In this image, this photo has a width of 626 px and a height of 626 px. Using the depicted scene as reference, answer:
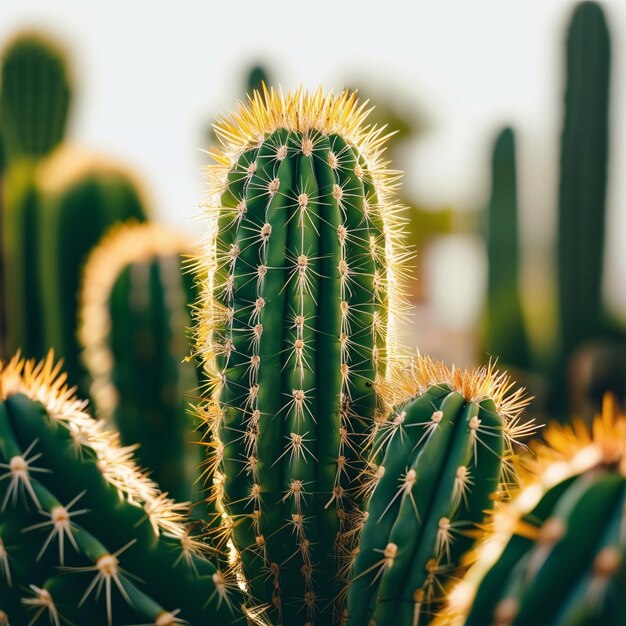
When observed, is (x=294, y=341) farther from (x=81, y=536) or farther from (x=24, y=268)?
(x=24, y=268)

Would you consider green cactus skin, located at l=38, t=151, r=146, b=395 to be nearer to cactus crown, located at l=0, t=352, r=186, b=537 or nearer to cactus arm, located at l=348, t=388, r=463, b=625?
cactus crown, located at l=0, t=352, r=186, b=537

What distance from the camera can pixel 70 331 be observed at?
4707 mm

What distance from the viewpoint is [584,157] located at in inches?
311

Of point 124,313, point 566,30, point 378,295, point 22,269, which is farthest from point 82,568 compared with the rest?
point 566,30

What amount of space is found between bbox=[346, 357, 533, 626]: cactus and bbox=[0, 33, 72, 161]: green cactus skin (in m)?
4.74

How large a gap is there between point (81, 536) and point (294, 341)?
58cm

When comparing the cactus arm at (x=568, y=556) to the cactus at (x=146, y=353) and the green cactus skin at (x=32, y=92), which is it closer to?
the cactus at (x=146, y=353)

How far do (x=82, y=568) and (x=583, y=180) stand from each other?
23.2ft

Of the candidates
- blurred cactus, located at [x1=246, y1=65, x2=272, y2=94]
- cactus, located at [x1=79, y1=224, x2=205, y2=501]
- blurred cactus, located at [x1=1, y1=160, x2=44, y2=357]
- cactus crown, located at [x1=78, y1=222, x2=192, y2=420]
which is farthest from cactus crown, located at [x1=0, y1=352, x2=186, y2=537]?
blurred cactus, located at [x1=246, y1=65, x2=272, y2=94]

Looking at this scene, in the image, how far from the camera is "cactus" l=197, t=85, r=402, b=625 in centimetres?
189

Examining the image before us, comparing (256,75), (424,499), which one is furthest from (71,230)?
(256,75)

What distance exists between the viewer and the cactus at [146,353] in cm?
317

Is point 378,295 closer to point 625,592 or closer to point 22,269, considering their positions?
point 625,592

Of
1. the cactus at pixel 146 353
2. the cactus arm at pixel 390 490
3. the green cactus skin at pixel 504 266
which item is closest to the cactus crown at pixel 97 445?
the cactus arm at pixel 390 490
